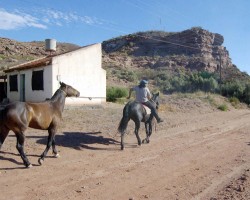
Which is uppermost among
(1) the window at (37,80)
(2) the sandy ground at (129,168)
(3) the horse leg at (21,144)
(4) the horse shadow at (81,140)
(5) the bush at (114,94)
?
(1) the window at (37,80)

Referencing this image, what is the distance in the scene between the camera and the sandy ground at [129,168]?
6.15m

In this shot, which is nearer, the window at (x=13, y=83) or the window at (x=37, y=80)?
the window at (x=37, y=80)

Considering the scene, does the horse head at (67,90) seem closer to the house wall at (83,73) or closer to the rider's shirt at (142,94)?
the rider's shirt at (142,94)

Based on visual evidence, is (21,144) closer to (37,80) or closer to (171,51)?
(37,80)

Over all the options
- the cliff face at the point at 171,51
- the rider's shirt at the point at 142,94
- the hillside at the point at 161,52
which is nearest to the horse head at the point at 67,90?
the rider's shirt at the point at 142,94

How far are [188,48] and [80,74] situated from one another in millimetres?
51842

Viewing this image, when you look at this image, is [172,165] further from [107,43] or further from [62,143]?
[107,43]

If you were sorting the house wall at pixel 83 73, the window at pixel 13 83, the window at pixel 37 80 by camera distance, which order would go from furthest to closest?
the window at pixel 13 83, the window at pixel 37 80, the house wall at pixel 83 73

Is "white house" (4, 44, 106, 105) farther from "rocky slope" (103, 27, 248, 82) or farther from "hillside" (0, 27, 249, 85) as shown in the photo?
"rocky slope" (103, 27, 248, 82)

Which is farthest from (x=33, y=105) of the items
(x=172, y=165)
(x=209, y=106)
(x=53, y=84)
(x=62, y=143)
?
(x=209, y=106)

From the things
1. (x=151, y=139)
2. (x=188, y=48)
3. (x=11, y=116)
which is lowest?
(x=151, y=139)

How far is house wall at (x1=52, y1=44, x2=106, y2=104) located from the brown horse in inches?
465

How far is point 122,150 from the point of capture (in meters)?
10.1

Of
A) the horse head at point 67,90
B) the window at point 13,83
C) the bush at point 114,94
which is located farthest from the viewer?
the bush at point 114,94
